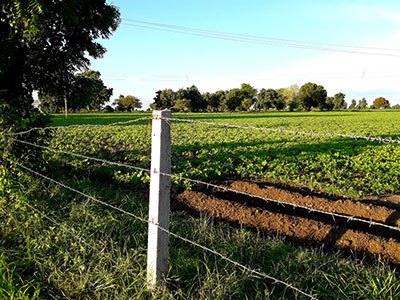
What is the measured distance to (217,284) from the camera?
3.16 metres

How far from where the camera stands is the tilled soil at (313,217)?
5.32 metres

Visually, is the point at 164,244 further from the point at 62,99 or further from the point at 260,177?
the point at 62,99

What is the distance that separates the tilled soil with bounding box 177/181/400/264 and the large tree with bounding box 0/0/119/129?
4.23 metres

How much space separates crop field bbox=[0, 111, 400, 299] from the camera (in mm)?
3361

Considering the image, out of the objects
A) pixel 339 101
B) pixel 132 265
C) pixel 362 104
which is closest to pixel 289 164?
pixel 132 265

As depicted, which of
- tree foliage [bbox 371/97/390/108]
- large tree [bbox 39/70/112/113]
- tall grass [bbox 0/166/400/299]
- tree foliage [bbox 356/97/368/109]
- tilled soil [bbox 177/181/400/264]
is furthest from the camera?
tree foliage [bbox 371/97/390/108]

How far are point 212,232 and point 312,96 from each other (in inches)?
3993

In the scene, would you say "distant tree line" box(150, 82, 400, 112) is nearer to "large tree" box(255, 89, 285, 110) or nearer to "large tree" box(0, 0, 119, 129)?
"large tree" box(255, 89, 285, 110)

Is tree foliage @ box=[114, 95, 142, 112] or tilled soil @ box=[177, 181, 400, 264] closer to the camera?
tilled soil @ box=[177, 181, 400, 264]

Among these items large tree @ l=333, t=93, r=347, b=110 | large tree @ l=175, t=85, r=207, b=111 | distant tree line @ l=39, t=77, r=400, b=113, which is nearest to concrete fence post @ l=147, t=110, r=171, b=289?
distant tree line @ l=39, t=77, r=400, b=113

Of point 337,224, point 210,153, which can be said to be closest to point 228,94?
point 210,153

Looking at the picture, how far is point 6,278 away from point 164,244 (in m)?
1.78

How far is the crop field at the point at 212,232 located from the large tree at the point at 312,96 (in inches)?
3672

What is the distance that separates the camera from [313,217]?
6.65m
